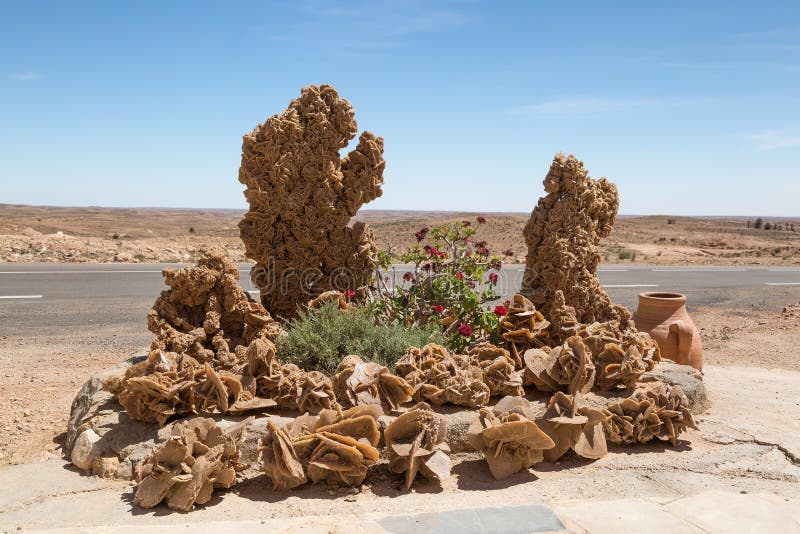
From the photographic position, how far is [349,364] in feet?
15.6

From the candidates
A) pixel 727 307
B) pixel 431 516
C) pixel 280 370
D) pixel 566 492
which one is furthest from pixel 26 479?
pixel 727 307

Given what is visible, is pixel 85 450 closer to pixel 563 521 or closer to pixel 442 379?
pixel 442 379

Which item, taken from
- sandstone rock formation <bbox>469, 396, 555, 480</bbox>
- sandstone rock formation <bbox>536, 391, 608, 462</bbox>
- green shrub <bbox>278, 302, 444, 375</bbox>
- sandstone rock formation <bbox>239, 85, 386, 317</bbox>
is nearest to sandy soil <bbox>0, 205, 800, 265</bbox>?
sandstone rock formation <bbox>239, 85, 386, 317</bbox>

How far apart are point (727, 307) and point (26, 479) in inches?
522

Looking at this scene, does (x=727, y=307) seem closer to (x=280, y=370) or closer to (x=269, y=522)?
(x=280, y=370)

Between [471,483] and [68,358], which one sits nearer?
[471,483]

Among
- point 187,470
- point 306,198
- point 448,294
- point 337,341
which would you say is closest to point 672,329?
point 448,294

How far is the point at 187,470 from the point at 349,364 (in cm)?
149

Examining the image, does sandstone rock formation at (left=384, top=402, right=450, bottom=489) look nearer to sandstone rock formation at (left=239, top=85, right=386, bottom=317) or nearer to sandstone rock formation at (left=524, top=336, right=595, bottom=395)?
sandstone rock formation at (left=524, top=336, right=595, bottom=395)

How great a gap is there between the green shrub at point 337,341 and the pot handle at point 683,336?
105 inches

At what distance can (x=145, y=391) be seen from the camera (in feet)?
14.1

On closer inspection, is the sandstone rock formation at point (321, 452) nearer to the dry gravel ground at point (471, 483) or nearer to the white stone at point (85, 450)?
the dry gravel ground at point (471, 483)

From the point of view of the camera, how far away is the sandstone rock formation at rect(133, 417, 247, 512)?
11.7ft

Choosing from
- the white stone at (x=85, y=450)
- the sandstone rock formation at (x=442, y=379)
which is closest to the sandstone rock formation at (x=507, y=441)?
the sandstone rock formation at (x=442, y=379)
